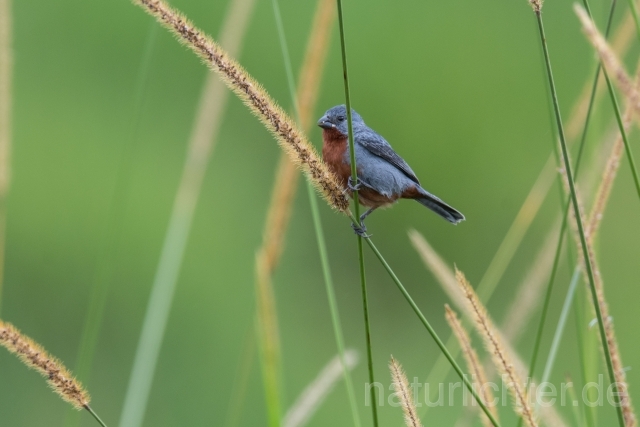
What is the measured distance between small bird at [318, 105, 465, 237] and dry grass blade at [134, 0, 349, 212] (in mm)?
1966

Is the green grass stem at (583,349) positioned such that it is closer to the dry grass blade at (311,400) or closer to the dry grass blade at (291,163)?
the dry grass blade at (311,400)

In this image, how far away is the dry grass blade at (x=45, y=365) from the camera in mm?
2543

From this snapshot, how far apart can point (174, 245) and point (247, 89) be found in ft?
3.42

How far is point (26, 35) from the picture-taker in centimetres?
1784

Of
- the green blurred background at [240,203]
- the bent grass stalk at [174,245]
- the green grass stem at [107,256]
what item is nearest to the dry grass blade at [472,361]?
the bent grass stalk at [174,245]

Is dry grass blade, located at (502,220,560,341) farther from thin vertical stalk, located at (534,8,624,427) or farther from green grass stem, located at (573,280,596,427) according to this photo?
thin vertical stalk, located at (534,8,624,427)

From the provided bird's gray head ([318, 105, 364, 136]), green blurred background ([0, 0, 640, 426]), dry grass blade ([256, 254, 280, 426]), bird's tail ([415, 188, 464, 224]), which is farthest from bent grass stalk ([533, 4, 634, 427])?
green blurred background ([0, 0, 640, 426])

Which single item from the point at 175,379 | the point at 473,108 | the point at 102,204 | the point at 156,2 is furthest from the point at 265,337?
the point at 473,108

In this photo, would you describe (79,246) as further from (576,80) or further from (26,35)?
(576,80)

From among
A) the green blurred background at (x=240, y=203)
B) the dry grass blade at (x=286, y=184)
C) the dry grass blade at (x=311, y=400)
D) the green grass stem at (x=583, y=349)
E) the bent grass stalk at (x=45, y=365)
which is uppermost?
the green blurred background at (x=240, y=203)

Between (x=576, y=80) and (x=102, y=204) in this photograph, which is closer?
(x=102, y=204)

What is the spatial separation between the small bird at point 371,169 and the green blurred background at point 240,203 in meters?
6.80

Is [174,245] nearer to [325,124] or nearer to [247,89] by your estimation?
[247,89]

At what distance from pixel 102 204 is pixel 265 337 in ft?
44.1
